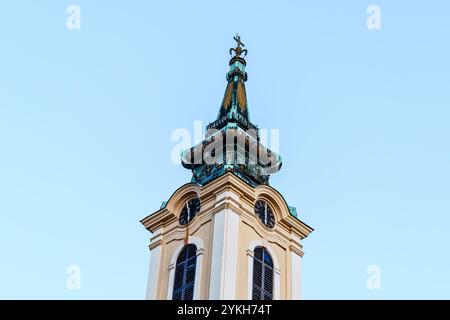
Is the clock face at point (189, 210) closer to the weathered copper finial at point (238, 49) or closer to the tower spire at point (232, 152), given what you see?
the tower spire at point (232, 152)

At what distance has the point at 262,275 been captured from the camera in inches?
1708

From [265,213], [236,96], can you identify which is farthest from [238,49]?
[265,213]

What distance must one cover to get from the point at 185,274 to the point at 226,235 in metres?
2.69

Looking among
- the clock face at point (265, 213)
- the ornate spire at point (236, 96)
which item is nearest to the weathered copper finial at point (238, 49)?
the ornate spire at point (236, 96)

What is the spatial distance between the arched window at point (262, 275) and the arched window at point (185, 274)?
270cm

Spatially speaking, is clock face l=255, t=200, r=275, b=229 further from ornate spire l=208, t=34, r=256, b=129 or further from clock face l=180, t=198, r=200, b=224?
ornate spire l=208, t=34, r=256, b=129

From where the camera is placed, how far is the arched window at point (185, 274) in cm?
4269

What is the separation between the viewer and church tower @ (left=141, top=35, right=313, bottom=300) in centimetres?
4216

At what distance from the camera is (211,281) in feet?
136

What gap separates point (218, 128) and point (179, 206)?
658 cm
